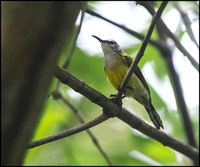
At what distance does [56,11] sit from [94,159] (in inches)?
172

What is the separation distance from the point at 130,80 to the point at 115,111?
1724 millimetres

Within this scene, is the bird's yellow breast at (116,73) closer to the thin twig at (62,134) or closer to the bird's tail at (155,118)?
the bird's tail at (155,118)

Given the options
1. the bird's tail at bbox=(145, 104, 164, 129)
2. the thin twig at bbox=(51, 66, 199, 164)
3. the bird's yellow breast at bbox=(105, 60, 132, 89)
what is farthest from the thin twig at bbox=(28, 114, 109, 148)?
the bird's yellow breast at bbox=(105, 60, 132, 89)

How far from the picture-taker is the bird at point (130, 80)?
500cm

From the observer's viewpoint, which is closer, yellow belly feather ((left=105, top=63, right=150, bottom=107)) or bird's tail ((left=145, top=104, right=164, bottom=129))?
bird's tail ((left=145, top=104, right=164, bottom=129))

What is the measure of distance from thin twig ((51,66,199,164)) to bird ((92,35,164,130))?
2.31 ft

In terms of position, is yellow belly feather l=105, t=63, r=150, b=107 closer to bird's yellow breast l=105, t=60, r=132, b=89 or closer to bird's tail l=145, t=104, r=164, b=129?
bird's yellow breast l=105, t=60, r=132, b=89

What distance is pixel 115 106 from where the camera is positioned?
10.8ft

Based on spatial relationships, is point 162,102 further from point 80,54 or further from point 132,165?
point 80,54

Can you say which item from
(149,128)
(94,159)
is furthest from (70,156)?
(149,128)

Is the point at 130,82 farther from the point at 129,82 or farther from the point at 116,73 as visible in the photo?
the point at 116,73

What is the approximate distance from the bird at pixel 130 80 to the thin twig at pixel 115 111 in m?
0.70

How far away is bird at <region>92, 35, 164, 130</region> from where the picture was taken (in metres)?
5.00

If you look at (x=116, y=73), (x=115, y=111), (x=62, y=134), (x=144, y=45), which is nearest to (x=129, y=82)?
(x=116, y=73)
